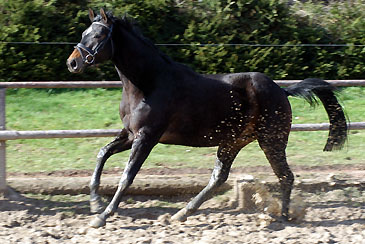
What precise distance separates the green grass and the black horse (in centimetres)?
66

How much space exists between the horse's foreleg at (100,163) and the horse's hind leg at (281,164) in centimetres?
127

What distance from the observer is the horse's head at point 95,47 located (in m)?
4.46

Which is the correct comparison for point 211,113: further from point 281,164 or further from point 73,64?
point 73,64

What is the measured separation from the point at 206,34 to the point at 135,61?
4462mm

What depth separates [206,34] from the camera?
9.00 meters

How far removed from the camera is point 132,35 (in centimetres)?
475

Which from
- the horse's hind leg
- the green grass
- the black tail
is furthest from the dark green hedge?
the horse's hind leg

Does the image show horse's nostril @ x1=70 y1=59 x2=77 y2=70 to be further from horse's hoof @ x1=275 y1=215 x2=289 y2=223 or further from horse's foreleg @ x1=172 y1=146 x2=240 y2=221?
horse's hoof @ x1=275 y1=215 x2=289 y2=223

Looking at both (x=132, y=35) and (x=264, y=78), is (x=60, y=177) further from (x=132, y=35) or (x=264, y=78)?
(x=264, y=78)


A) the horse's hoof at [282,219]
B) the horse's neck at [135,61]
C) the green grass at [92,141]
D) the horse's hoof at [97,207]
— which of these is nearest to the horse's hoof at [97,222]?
the horse's hoof at [97,207]

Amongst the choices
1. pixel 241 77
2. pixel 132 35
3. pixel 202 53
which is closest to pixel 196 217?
pixel 241 77

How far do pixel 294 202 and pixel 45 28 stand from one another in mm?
4926

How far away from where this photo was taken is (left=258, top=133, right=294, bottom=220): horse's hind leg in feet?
16.9

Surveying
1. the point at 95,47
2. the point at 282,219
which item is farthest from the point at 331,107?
the point at 95,47
